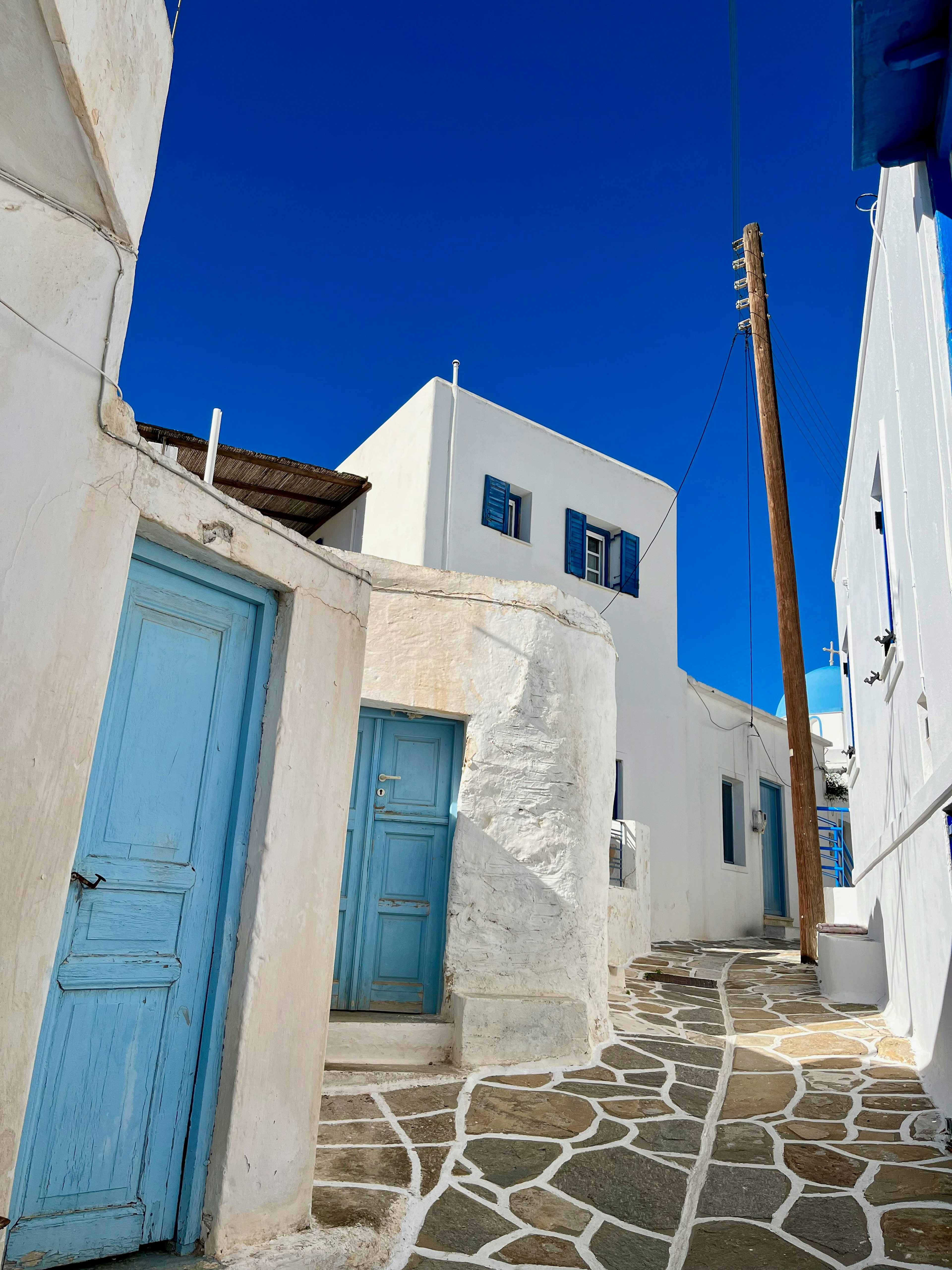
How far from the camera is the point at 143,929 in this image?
3.12m

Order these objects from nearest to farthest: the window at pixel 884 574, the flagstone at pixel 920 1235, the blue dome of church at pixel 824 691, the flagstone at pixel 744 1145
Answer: the flagstone at pixel 920 1235, the flagstone at pixel 744 1145, the window at pixel 884 574, the blue dome of church at pixel 824 691

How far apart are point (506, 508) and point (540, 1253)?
11211 mm

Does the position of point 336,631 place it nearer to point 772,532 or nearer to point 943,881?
point 943,881

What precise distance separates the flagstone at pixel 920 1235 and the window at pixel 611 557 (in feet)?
37.2

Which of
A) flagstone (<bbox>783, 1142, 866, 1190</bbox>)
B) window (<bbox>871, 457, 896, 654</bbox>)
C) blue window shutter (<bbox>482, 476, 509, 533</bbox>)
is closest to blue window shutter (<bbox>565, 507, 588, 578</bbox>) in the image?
blue window shutter (<bbox>482, 476, 509, 533</bbox>)

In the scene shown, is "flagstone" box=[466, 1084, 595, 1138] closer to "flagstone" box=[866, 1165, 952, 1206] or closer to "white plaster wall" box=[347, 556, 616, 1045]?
"white plaster wall" box=[347, 556, 616, 1045]

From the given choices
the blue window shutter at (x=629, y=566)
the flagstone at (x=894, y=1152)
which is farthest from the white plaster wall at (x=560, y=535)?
the flagstone at (x=894, y=1152)

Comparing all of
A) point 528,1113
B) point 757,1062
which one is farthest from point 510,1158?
point 757,1062

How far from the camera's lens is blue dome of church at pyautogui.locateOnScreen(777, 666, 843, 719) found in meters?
Answer: 21.9

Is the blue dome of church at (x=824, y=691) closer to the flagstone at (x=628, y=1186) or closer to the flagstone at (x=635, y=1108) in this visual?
the flagstone at (x=635, y=1108)

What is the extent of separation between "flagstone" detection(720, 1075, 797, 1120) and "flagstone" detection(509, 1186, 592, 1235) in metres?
1.62

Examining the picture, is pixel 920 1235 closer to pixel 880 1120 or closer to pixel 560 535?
pixel 880 1120

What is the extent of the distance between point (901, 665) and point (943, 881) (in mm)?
1655

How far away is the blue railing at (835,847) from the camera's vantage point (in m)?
17.3
